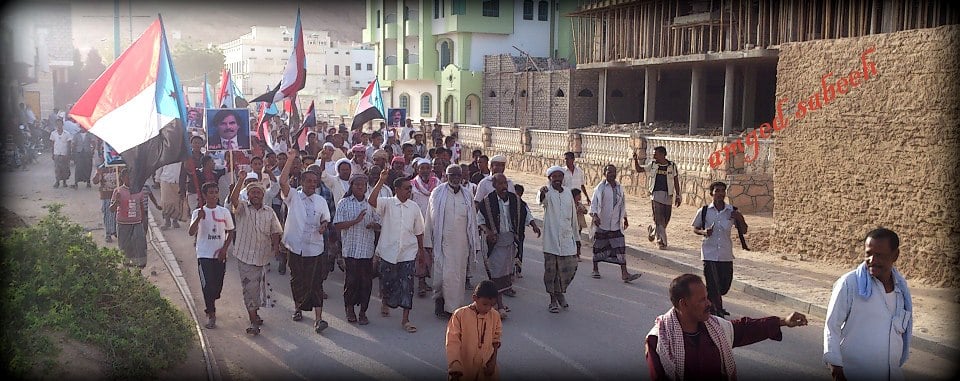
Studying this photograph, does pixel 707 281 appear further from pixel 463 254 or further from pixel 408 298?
pixel 408 298

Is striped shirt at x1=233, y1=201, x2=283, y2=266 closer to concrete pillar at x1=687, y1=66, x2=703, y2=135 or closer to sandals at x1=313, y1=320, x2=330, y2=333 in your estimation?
sandals at x1=313, y1=320, x2=330, y2=333

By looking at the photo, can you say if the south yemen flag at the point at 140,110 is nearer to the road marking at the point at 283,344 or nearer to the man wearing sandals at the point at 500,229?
the road marking at the point at 283,344

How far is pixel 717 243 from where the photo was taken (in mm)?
7809

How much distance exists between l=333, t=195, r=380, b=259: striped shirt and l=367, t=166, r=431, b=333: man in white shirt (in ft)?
0.30

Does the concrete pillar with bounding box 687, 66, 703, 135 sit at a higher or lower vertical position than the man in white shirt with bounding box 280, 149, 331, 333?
higher

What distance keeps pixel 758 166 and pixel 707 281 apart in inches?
330

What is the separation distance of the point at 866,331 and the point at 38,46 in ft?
113

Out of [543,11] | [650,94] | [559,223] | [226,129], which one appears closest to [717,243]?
[559,223]

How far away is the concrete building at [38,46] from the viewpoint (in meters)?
26.1

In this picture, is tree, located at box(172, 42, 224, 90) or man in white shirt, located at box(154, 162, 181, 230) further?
tree, located at box(172, 42, 224, 90)

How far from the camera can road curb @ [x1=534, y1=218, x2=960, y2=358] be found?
22.9ft

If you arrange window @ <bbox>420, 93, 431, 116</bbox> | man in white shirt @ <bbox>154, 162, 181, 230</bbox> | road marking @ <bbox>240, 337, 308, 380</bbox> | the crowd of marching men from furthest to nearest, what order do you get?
1. window @ <bbox>420, 93, 431, 116</bbox>
2. man in white shirt @ <bbox>154, 162, 181, 230</bbox>
3. the crowd of marching men
4. road marking @ <bbox>240, 337, 308, 380</bbox>

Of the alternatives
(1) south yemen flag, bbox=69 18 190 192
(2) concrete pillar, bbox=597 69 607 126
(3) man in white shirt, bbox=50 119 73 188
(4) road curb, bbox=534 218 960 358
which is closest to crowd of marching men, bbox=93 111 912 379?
(1) south yemen flag, bbox=69 18 190 192

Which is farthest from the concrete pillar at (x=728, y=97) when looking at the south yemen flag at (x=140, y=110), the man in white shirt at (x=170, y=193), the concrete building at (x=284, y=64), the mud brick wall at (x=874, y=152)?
the concrete building at (x=284, y=64)
